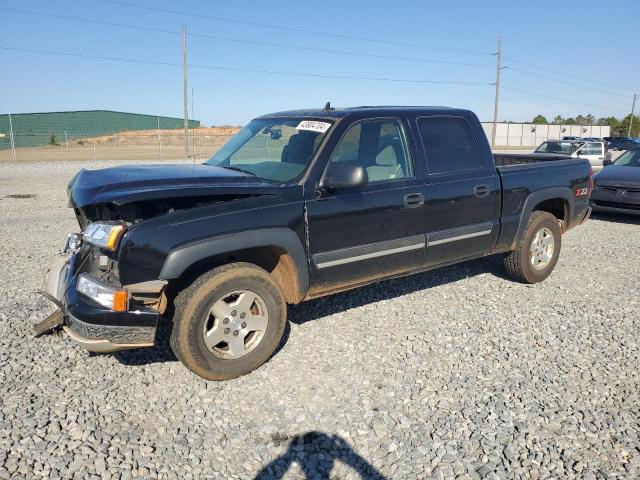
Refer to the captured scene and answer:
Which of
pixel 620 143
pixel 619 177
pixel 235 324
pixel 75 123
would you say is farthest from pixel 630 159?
pixel 75 123

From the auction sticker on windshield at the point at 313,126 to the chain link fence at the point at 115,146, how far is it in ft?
86.0

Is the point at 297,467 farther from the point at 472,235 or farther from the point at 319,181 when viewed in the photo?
the point at 472,235

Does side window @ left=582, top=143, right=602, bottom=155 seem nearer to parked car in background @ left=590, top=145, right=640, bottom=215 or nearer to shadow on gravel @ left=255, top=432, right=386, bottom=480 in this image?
parked car in background @ left=590, top=145, right=640, bottom=215

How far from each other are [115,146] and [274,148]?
121 ft

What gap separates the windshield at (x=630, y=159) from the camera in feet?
35.8

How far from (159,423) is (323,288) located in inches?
62.5

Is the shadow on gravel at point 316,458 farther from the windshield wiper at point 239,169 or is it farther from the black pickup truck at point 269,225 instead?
the windshield wiper at point 239,169

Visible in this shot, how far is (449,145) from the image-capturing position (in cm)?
483

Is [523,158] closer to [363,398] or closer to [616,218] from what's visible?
[363,398]

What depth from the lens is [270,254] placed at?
3879mm

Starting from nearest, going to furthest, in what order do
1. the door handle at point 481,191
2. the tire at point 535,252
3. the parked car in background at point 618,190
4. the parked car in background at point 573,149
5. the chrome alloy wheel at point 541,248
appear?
1. the door handle at point 481,191
2. the tire at point 535,252
3. the chrome alloy wheel at point 541,248
4. the parked car in background at point 618,190
5. the parked car in background at point 573,149

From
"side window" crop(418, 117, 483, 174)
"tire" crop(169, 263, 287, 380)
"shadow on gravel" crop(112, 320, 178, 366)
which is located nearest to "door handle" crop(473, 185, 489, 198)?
"side window" crop(418, 117, 483, 174)

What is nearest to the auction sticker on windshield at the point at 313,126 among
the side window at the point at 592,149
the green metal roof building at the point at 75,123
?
the side window at the point at 592,149

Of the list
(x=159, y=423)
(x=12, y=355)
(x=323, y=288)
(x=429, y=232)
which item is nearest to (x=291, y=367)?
(x=323, y=288)
